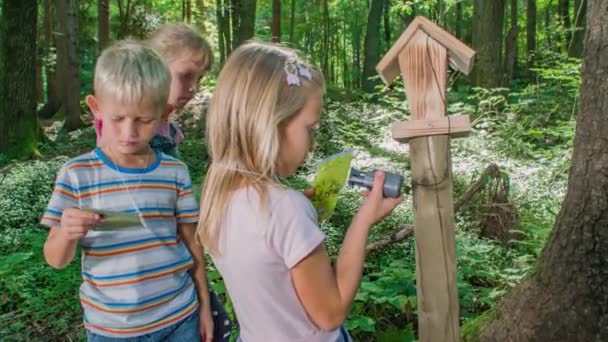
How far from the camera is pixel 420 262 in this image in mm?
1996

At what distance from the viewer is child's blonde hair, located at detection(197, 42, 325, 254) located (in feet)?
4.53

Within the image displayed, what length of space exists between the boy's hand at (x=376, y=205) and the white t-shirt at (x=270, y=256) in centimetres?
16

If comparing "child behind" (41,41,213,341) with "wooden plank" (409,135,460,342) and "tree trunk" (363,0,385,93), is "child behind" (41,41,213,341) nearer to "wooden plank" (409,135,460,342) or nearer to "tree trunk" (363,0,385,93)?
"wooden plank" (409,135,460,342)

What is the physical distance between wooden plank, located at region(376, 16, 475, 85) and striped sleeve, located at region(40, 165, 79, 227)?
1112 millimetres

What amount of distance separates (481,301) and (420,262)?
154cm

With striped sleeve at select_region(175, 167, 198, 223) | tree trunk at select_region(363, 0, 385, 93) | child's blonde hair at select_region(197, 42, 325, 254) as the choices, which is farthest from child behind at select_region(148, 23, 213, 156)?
tree trunk at select_region(363, 0, 385, 93)

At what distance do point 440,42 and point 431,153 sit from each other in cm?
38

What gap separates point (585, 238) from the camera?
218 cm

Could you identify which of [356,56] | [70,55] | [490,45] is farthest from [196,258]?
[356,56]

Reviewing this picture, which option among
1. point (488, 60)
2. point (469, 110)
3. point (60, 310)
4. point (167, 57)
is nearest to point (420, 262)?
point (167, 57)

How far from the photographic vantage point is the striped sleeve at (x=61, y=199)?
1.61 meters

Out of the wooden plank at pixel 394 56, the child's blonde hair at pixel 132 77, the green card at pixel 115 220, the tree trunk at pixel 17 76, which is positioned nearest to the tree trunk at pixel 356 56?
the tree trunk at pixel 17 76

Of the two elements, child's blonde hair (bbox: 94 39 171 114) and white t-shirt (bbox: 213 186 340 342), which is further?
child's blonde hair (bbox: 94 39 171 114)

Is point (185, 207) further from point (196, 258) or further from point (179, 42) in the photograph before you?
point (179, 42)
